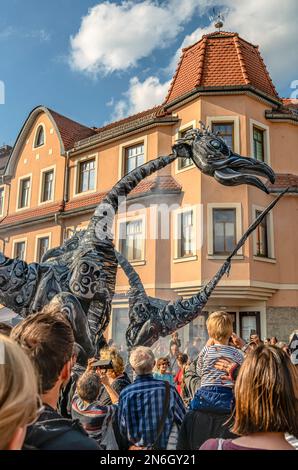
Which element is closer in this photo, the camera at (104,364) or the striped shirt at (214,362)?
the striped shirt at (214,362)

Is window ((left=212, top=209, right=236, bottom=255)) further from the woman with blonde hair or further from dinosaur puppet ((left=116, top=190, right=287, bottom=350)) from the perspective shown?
the woman with blonde hair

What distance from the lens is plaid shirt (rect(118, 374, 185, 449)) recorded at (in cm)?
242

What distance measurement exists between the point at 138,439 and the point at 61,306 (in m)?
1.82

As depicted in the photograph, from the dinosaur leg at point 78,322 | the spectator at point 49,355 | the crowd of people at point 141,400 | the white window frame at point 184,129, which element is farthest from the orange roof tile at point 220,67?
the spectator at point 49,355

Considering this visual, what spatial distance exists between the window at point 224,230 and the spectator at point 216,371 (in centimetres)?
1150

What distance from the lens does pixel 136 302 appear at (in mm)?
4832

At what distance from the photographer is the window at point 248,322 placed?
1441cm

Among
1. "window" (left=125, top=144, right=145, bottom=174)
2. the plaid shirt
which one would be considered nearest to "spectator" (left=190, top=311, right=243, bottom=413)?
the plaid shirt

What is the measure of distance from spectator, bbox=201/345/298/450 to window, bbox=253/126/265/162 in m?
14.2

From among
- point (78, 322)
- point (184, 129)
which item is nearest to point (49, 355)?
point (78, 322)

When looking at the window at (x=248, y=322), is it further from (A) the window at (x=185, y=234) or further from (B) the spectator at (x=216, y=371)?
(B) the spectator at (x=216, y=371)

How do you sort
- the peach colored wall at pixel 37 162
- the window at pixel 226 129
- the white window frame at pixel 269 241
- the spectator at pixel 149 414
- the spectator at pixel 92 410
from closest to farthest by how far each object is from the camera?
→ 1. the spectator at pixel 149 414
2. the spectator at pixel 92 410
3. the white window frame at pixel 269 241
4. the window at pixel 226 129
5. the peach colored wall at pixel 37 162

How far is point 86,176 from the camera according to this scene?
60.6ft

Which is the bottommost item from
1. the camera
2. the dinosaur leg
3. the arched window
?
the camera
